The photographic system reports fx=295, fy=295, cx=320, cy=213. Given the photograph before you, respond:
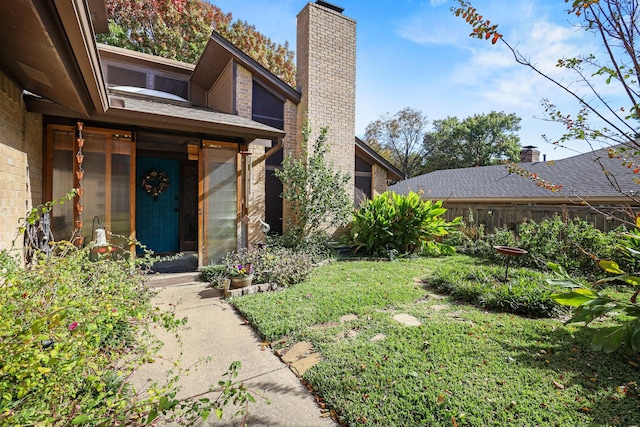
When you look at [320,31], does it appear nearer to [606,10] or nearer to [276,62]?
[606,10]

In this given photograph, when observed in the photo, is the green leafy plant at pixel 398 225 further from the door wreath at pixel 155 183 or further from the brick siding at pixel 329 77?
the door wreath at pixel 155 183

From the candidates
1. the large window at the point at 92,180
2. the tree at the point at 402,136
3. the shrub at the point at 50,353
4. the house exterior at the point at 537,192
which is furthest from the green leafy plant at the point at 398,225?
the tree at the point at 402,136

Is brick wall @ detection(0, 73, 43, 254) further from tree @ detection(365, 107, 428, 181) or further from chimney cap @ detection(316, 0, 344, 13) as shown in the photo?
tree @ detection(365, 107, 428, 181)

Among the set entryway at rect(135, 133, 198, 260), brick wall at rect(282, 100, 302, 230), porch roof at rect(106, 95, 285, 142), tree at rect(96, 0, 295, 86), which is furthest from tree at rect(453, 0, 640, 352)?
tree at rect(96, 0, 295, 86)

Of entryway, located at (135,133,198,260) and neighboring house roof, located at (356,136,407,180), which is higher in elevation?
Result: neighboring house roof, located at (356,136,407,180)

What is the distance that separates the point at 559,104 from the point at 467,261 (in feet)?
14.0

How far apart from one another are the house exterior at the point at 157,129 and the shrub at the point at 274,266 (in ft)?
2.84

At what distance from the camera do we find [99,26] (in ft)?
19.4

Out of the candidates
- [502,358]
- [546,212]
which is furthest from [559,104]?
[546,212]

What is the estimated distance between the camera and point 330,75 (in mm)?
8250

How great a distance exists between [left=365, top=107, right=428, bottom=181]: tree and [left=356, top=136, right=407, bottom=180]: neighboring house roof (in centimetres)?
1922

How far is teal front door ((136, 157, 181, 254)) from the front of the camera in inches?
290

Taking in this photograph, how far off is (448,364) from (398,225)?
17.0ft

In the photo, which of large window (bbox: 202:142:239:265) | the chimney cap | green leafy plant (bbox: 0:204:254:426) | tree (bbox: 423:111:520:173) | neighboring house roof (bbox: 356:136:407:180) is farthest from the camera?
tree (bbox: 423:111:520:173)
